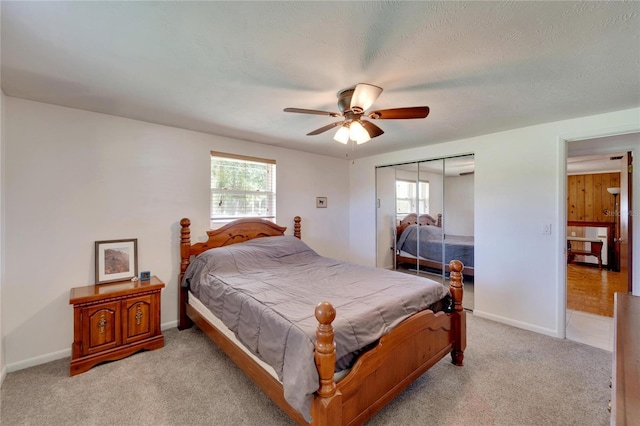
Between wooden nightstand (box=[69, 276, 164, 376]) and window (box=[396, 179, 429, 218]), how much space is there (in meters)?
3.64

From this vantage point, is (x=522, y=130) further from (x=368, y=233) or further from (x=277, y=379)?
(x=277, y=379)

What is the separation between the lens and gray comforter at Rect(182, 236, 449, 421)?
1536 millimetres

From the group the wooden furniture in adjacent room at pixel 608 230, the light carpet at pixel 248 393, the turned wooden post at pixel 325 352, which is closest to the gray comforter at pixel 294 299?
the turned wooden post at pixel 325 352

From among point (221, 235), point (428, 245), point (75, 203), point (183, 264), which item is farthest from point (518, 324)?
point (75, 203)

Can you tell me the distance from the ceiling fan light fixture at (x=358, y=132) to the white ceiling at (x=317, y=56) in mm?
288

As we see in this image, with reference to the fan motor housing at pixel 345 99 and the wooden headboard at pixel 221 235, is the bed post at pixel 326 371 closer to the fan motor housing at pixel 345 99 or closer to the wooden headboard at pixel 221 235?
the fan motor housing at pixel 345 99

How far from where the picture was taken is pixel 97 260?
263 centimetres

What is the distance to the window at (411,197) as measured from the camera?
4254mm

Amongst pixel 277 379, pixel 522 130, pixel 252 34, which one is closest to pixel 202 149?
pixel 252 34

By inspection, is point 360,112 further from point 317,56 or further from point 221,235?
point 221,235

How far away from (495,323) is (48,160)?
16.1ft

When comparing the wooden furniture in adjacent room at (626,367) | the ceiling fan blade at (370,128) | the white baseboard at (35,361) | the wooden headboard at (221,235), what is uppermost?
the ceiling fan blade at (370,128)

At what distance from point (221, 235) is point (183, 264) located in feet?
1.72

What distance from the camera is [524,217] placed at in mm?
3092
